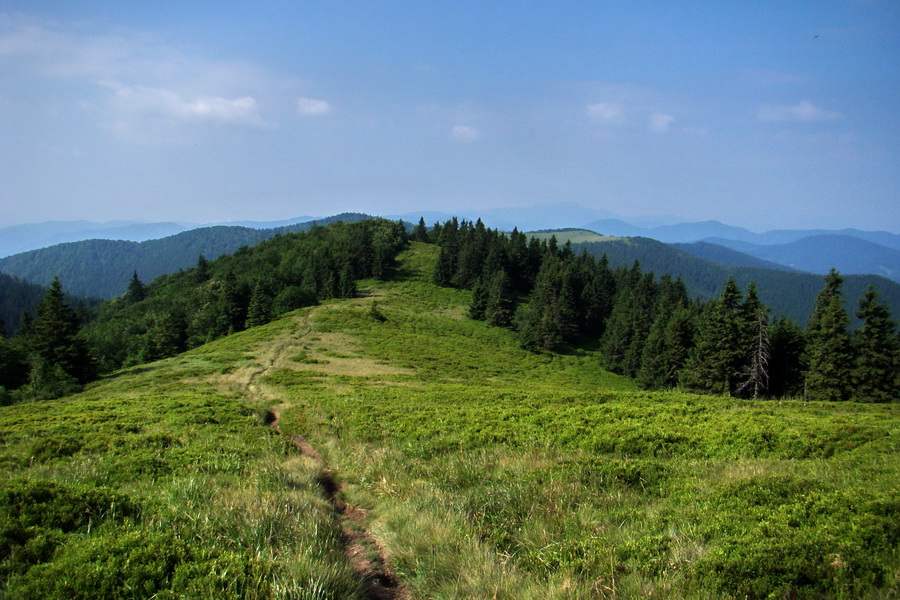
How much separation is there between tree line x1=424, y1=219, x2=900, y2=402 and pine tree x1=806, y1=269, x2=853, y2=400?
9cm

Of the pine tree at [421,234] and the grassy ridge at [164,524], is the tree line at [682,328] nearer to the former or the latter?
the pine tree at [421,234]

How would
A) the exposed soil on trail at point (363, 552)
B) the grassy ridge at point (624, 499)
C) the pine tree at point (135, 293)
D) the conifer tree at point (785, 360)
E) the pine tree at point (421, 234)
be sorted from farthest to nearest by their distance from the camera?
the pine tree at point (421, 234) < the pine tree at point (135, 293) < the conifer tree at point (785, 360) < the exposed soil on trail at point (363, 552) < the grassy ridge at point (624, 499)

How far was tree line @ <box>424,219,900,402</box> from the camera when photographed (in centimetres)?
3628

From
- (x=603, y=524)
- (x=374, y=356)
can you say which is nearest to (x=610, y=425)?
(x=603, y=524)

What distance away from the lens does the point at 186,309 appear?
82.8 meters

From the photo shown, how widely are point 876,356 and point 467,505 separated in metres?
46.8

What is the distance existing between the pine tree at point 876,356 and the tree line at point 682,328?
9 cm

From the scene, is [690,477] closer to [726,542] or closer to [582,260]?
[726,542]

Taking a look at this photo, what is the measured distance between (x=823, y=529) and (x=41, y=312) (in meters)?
55.5

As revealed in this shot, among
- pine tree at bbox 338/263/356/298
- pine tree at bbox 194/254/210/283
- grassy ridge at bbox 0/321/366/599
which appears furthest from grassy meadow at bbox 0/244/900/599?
pine tree at bbox 194/254/210/283

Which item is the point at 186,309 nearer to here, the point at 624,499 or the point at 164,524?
the point at 164,524

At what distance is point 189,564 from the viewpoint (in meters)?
4.14

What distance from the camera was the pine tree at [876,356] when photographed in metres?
34.9

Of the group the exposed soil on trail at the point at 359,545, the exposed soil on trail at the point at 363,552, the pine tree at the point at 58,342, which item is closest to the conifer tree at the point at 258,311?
the pine tree at the point at 58,342
